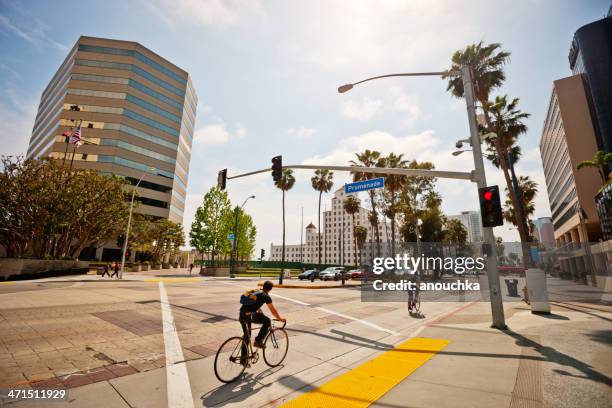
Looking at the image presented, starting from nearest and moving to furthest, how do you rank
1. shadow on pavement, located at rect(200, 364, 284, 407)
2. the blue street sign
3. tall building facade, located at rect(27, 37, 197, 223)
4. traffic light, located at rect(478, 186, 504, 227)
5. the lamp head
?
shadow on pavement, located at rect(200, 364, 284, 407) → traffic light, located at rect(478, 186, 504, 227) → the lamp head → the blue street sign → tall building facade, located at rect(27, 37, 197, 223)

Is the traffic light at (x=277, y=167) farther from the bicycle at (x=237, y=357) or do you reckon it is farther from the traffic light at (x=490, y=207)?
the traffic light at (x=490, y=207)

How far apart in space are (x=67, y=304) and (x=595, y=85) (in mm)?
67391

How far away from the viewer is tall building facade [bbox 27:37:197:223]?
5553 cm

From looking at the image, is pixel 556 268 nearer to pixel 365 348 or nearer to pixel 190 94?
pixel 365 348

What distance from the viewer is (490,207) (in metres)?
9.50

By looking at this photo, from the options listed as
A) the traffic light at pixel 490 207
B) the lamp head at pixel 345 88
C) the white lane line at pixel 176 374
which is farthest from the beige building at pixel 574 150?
the white lane line at pixel 176 374

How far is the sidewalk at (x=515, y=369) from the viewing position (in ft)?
14.4

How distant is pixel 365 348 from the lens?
7668 mm

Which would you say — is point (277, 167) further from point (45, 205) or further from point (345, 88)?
point (45, 205)

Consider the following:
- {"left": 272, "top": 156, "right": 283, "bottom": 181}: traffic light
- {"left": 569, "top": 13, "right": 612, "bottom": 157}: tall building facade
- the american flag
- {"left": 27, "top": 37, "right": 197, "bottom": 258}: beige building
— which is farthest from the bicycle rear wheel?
{"left": 569, "top": 13, "right": 612, "bottom": 157}: tall building facade

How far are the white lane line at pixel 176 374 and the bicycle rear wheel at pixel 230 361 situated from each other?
21.4 inches

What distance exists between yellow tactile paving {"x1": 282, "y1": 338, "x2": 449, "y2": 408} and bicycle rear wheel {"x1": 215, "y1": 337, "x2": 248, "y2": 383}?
52.9 inches

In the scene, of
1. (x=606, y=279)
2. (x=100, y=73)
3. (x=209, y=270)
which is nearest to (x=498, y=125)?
(x=606, y=279)

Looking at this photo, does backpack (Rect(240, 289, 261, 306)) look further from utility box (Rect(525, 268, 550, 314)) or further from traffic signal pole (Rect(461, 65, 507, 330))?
utility box (Rect(525, 268, 550, 314))
